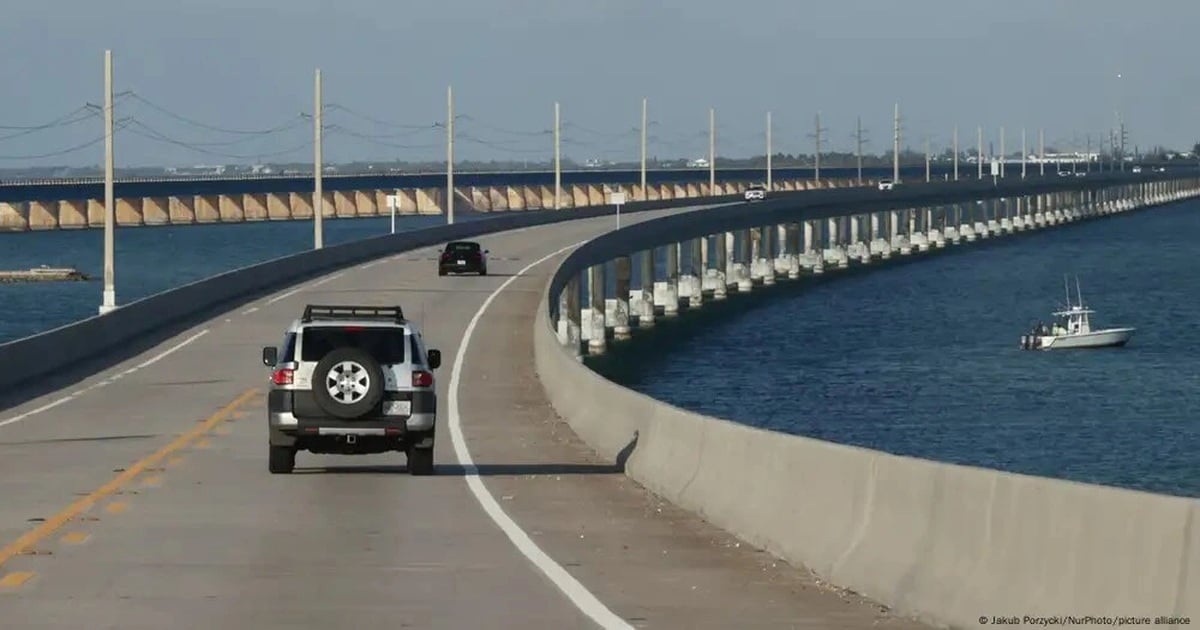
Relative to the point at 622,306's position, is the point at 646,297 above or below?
above

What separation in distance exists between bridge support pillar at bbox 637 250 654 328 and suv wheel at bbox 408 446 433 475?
85444 mm

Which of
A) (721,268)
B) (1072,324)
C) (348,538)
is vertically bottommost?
(348,538)

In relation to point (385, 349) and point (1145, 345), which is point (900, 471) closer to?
point (385, 349)

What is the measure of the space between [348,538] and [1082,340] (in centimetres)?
8648

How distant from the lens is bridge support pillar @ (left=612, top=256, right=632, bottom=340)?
10356cm

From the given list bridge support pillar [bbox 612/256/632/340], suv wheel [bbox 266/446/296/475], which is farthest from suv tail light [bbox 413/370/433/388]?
bridge support pillar [bbox 612/256/632/340]

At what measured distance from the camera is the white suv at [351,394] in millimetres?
25547

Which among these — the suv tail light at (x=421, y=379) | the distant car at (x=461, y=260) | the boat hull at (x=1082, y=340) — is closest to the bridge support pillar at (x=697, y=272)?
the boat hull at (x=1082, y=340)

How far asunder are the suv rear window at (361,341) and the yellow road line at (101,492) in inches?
98.2

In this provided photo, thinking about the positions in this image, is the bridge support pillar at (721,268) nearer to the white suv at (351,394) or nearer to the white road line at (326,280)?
the white road line at (326,280)

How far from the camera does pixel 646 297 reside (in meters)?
114

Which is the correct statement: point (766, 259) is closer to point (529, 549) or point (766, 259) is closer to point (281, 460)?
point (281, 460)

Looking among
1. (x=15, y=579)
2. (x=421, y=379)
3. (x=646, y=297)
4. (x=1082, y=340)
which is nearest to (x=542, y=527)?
(x=421, y=379)

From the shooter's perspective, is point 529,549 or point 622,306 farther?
point 622,306
